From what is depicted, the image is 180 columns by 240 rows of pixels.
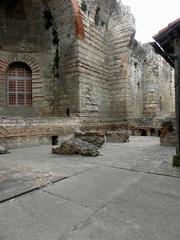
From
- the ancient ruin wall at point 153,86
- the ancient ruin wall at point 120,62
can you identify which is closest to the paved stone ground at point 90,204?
the ancient ruin wall at point 120,62

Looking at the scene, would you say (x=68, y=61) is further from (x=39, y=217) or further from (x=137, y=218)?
(x=137, y=218)

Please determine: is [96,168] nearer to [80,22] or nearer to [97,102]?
[97,102]

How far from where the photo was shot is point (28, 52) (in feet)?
40.3

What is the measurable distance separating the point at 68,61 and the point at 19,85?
3526 mm

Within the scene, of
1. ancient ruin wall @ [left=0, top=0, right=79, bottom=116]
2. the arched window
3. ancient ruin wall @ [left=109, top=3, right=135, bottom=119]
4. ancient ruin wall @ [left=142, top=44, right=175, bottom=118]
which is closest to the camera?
ancient ruin wall @ [left=0, top=0, right=79, bottom=116]

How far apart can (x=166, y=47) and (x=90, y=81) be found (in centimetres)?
686

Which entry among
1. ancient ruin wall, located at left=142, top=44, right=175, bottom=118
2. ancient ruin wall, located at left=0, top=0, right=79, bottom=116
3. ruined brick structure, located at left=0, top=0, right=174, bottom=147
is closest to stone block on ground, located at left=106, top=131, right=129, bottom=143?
ruined brick structure, located at left=0, top=0, right=174, bottom=147

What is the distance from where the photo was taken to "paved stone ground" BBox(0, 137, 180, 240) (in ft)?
6.27

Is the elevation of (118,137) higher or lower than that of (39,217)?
higher

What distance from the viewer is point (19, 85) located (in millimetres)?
12398

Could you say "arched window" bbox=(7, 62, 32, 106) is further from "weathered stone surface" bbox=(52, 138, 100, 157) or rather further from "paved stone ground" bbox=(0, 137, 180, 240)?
"paved stone ground" bbox=(0, 137, 180, 240)

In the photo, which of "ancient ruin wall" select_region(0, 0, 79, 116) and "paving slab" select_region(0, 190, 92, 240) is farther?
"ancient ruin wall" select_region(0, 0, 79, 116)

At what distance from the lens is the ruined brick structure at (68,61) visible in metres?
11.0

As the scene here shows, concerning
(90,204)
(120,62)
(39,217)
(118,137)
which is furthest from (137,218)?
(120,62)
